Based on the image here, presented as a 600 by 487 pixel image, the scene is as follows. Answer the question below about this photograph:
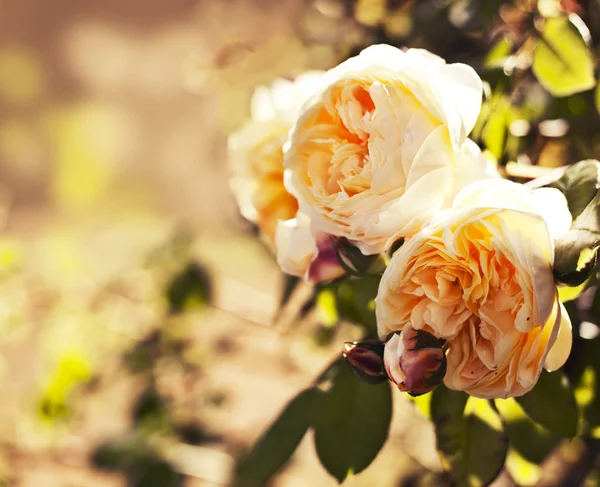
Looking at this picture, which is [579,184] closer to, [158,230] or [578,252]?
[578,252]

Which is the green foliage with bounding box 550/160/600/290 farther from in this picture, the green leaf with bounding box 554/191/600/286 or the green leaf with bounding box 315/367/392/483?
the green leaf with bounding box 315/367/392/483

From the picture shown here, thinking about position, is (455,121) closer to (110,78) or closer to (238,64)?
(238,64)

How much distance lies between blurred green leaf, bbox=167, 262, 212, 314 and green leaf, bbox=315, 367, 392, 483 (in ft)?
1.61

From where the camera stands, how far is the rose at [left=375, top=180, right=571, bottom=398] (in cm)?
27

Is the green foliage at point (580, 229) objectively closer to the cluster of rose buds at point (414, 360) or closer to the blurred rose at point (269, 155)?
the cluster of rose buds at point (414, 360)

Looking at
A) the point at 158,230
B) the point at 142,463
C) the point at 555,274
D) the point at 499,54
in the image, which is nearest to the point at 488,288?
the point at 555,274

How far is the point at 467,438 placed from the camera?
370 mm

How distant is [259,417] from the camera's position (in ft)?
3.82

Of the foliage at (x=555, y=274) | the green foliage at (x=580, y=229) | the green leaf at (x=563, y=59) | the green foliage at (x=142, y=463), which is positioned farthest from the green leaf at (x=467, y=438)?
the green foliage at (x=142, y=463)

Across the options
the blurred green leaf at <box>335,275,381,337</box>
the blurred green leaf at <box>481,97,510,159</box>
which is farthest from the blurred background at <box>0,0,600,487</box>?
the blurred green leaf at <box>335,275,381,337</box>

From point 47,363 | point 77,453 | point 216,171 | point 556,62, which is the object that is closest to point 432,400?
point 556,62

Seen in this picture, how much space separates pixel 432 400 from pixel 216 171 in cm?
146

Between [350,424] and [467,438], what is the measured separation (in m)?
0.07

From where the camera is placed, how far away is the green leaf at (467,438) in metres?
0.36
